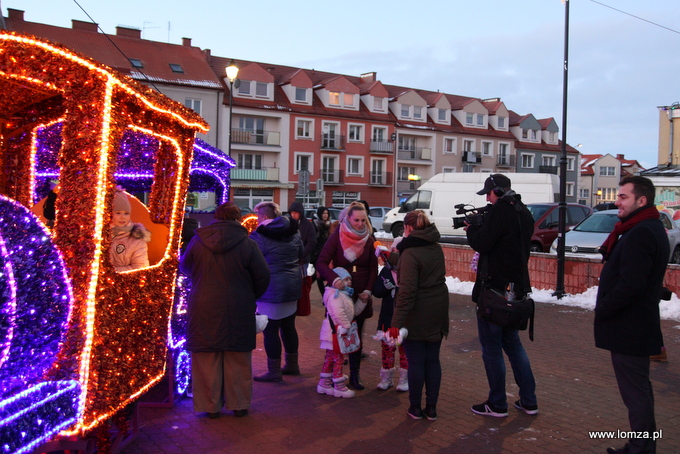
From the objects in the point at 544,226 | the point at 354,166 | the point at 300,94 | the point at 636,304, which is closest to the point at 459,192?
the point at 544,226

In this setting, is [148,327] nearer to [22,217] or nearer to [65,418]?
[65,418]

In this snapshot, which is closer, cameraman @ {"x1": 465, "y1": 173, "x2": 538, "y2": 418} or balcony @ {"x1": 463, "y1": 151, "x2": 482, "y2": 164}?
cameraman @ {"x1": 465, "y1": 173, "x2": 538, "y2": 418}

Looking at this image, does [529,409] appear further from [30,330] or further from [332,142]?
[332,142]

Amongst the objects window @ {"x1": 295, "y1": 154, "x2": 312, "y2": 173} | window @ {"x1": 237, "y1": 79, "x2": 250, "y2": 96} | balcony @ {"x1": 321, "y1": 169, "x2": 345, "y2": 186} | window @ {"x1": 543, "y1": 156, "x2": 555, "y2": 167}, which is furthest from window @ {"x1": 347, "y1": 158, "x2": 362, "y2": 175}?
window @ {"x1": 543, "y1": 156, "x2": 555, "y2": 167}

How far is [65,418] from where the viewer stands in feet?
11.0

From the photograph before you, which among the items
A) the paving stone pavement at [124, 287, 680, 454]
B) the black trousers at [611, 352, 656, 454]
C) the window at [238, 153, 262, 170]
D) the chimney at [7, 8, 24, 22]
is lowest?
the paving stone pavement at [124, 287, 680, 454]

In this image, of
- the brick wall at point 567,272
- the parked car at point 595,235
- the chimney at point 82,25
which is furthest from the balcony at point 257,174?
the brick wall at point 567,272

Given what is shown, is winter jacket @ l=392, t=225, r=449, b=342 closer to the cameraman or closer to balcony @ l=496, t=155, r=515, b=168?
the cameraman

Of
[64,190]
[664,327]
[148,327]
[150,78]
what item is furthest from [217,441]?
[150,78]

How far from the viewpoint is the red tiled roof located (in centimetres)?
3922

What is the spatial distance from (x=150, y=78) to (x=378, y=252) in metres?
37.5

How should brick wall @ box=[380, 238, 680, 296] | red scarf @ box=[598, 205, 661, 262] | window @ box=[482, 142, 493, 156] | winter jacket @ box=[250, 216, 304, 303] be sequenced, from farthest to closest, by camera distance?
window @ box=[482, 142, 493, 156] < brick wall @ box=[380, 238, 680, 296] < winter jacket @ box=[250, 216, 304, 303] < red scarf @ box=[598, 205, 661, 262]

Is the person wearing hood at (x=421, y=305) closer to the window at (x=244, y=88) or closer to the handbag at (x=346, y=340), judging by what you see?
the handbag at (x=346, y=340)

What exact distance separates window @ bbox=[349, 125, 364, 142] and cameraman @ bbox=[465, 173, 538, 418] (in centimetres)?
4662
